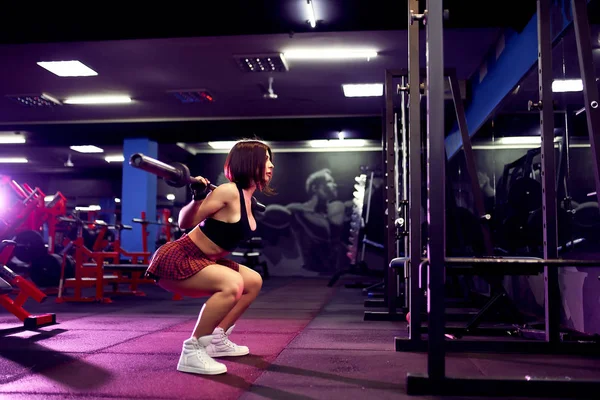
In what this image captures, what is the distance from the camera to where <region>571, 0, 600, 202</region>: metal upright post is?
101 inches

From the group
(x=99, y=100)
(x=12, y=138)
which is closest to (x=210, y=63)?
(x=99, y=100)

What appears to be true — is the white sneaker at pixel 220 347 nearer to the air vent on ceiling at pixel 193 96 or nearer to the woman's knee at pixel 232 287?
the woman's knee at pixel 232 287

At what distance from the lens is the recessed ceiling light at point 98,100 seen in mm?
8484

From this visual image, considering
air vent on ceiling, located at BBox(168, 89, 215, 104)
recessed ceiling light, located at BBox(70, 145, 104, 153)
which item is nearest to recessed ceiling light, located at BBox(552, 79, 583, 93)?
air vent on ceiling, located at BBox(168, 89, 215, 104)

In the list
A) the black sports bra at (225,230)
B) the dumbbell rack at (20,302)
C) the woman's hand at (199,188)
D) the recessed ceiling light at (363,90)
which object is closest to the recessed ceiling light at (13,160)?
the recessed ceiling light at (363,90)

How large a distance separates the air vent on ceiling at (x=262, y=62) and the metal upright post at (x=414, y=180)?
147 inches

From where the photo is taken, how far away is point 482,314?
3311 mm

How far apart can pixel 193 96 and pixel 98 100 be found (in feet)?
5.35

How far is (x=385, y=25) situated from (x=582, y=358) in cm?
307

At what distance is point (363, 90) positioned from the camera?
26.2 feet

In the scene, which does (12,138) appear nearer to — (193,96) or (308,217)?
(193,96)

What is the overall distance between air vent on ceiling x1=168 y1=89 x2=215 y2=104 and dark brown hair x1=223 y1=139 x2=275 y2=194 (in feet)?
18.7

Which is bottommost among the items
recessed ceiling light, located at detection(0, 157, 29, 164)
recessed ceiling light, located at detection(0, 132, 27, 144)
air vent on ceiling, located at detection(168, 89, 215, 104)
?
recessed ceiling light, located at detection(0, 157, 29, 164)

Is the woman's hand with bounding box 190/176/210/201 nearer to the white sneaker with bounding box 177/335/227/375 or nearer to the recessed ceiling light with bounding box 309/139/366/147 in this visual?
the white sneaker with bounding box 177/335/227/375
